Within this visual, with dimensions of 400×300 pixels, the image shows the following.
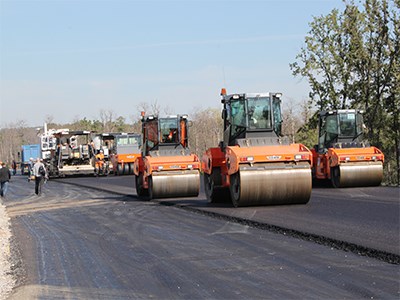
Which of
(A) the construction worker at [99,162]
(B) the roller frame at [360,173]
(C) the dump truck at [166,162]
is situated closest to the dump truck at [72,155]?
(A) the construction worker at [99,162]

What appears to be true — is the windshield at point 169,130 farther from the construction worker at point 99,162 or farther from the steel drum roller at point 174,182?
the construction worker at point 99,162

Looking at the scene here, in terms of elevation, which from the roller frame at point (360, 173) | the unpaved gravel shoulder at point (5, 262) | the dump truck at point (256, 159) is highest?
the dump truck at point (256, 159)

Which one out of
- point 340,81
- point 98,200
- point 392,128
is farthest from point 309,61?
point 98,200

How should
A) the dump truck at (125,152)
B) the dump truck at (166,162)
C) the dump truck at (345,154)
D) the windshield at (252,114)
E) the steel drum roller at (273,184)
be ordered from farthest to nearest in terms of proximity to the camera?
the dump truck at (125,152) < the dump truck at (345,154) < the dump truck at (166,162) < the windshield at (252,114) < the steel drum roller at (273,184)

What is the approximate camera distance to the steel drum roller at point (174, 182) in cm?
2081

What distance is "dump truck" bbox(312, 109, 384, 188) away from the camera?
23.1 m

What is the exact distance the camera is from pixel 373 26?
136ft

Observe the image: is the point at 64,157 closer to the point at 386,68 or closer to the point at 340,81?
the point at 340,81

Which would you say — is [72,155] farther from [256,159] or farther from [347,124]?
[256,159]

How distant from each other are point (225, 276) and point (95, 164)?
3835 centimetres

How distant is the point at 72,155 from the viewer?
150 ft

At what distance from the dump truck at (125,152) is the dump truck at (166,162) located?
22.5 meters

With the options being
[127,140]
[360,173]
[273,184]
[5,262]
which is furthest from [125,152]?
[5,262]

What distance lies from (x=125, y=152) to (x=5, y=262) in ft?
119
